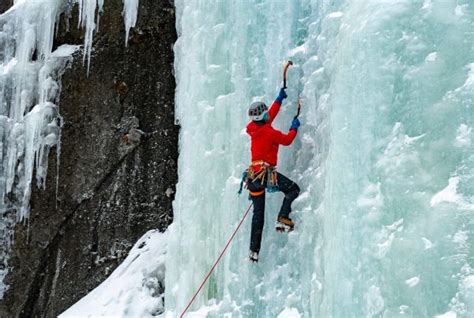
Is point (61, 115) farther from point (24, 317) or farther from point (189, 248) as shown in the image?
point (189, 248)

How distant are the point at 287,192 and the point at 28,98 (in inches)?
217

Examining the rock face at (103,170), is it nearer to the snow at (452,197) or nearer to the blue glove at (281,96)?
the blue glove at (281,96)

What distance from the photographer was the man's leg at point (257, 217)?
5.07 m

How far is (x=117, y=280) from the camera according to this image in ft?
26.0

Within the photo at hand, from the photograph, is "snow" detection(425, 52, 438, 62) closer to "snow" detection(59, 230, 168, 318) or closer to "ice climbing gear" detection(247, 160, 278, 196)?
"ice climbing gear" detection(247, 160, 278, 196)

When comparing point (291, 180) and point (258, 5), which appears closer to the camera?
point (291, 180)

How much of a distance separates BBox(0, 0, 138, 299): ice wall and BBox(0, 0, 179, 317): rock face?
15cm

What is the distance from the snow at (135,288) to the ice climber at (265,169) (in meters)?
2.76

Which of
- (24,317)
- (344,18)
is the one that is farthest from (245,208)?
(24,317)

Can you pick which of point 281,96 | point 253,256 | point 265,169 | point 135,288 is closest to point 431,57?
point 281,96

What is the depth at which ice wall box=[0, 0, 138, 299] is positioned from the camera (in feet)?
29.3

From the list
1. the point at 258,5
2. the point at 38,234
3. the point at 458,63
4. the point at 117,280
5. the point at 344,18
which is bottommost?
the point at 117,280

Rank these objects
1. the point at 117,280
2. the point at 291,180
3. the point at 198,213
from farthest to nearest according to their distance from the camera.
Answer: the point at 117,280, the point at 198,213, the point at 291,180

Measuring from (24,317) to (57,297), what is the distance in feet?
2.32
